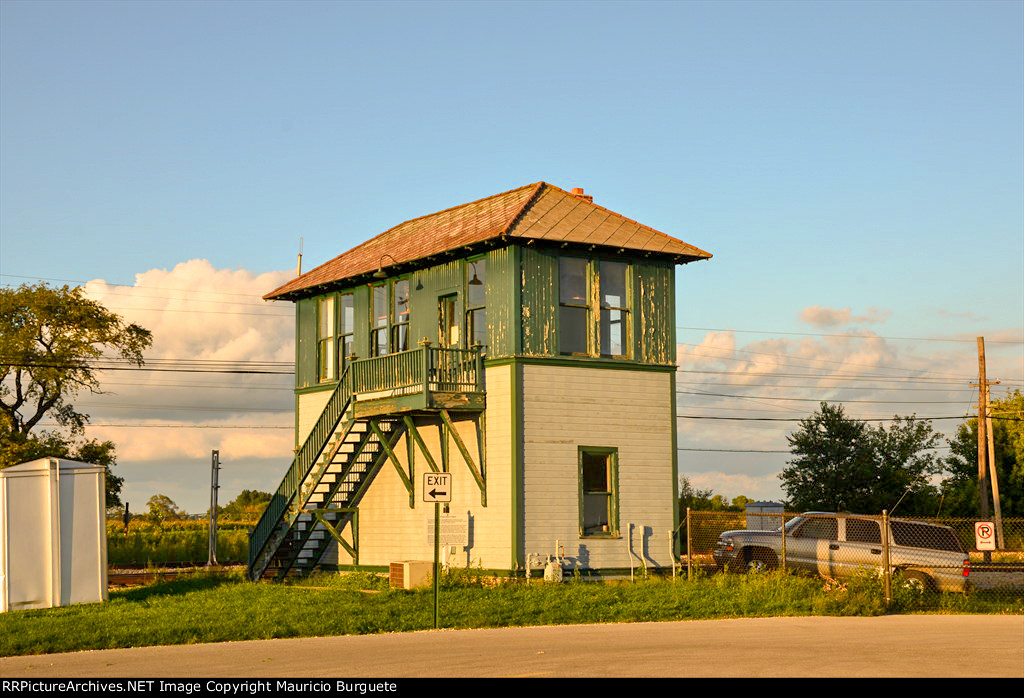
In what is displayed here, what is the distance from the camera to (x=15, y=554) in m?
23.8

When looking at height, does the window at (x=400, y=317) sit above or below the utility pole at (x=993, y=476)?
above

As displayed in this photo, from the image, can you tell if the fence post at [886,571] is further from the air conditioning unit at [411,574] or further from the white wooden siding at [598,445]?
the air conditioning unit at [411,574]

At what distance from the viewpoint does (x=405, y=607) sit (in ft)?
72.5

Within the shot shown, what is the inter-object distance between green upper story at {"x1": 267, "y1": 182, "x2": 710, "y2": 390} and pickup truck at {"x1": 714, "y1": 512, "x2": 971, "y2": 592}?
15.6 feet

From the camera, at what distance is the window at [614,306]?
93.6 feet

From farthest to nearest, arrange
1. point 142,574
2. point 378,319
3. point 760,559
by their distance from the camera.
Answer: point 142,574 → point 378,319 → point 760,559

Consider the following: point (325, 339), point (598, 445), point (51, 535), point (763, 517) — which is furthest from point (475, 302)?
point (763, 517)

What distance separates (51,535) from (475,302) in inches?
394

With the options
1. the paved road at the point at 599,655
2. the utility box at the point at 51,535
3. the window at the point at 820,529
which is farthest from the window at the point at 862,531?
the utility box at the point at 51,535

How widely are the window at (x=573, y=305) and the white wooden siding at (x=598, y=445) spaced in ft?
1.93

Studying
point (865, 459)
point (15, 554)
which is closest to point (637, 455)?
point (15, 554)

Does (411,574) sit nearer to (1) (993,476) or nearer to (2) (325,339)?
(2) (325,339)
